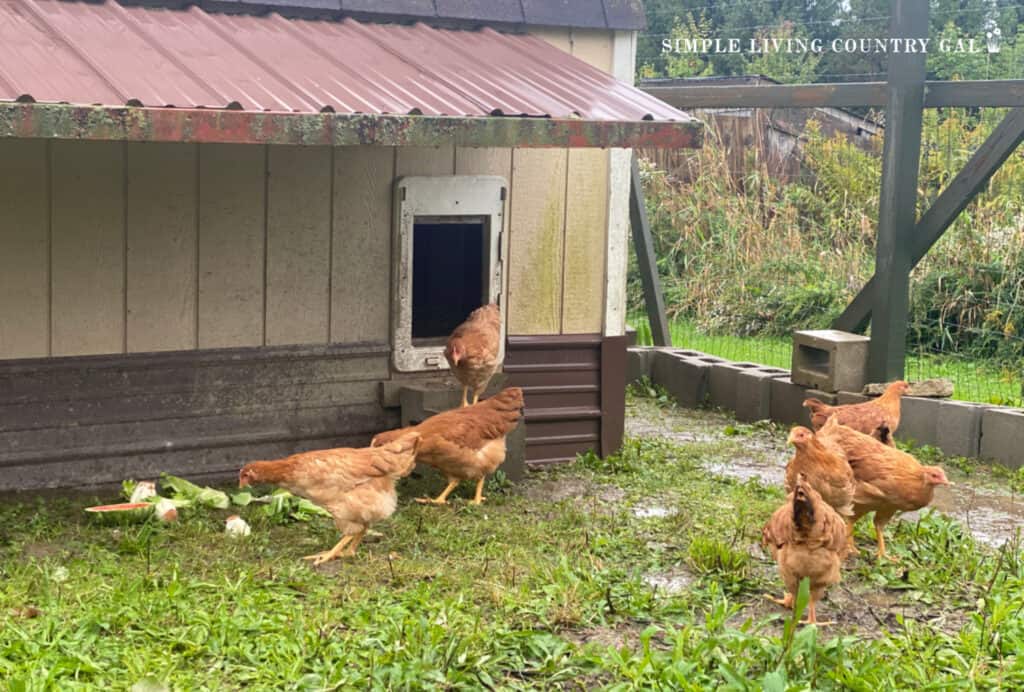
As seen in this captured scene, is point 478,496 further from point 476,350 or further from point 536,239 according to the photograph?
point 536,239

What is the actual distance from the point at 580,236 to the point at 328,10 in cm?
228

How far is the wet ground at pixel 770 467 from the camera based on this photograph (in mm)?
8242

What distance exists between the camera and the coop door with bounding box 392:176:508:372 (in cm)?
876

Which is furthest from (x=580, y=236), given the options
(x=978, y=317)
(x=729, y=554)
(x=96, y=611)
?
(x=96, y=611)

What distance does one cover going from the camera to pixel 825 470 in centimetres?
670

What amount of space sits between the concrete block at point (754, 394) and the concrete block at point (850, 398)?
0.91 m

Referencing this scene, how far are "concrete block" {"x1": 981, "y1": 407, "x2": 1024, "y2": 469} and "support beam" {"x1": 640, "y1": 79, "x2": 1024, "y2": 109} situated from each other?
211 centimetres

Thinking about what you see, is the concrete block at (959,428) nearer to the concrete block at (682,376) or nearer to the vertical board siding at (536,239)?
the concrete block at (682,376)

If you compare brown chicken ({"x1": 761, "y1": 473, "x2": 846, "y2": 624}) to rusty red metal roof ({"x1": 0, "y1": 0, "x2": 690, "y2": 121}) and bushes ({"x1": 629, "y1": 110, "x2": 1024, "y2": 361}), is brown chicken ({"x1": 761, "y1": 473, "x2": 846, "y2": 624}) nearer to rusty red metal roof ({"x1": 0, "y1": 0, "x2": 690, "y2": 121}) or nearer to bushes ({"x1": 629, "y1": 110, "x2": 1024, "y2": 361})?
rusty red metal roof ({"x1": 0, "y1": 0, "x2": 690, "y2": 121})

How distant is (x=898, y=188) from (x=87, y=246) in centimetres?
582

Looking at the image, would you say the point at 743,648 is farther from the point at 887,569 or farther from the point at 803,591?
the point at 887,569

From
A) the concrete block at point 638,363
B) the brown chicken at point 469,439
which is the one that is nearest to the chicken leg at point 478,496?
the brown chicken at point 469,439

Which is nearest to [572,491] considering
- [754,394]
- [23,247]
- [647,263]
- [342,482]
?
[342,482]

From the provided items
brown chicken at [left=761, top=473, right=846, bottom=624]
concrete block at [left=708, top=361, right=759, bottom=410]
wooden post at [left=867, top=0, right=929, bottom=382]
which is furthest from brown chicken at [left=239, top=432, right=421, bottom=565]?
concrete block at [left=708, top=361, right=759, bottom=410]
